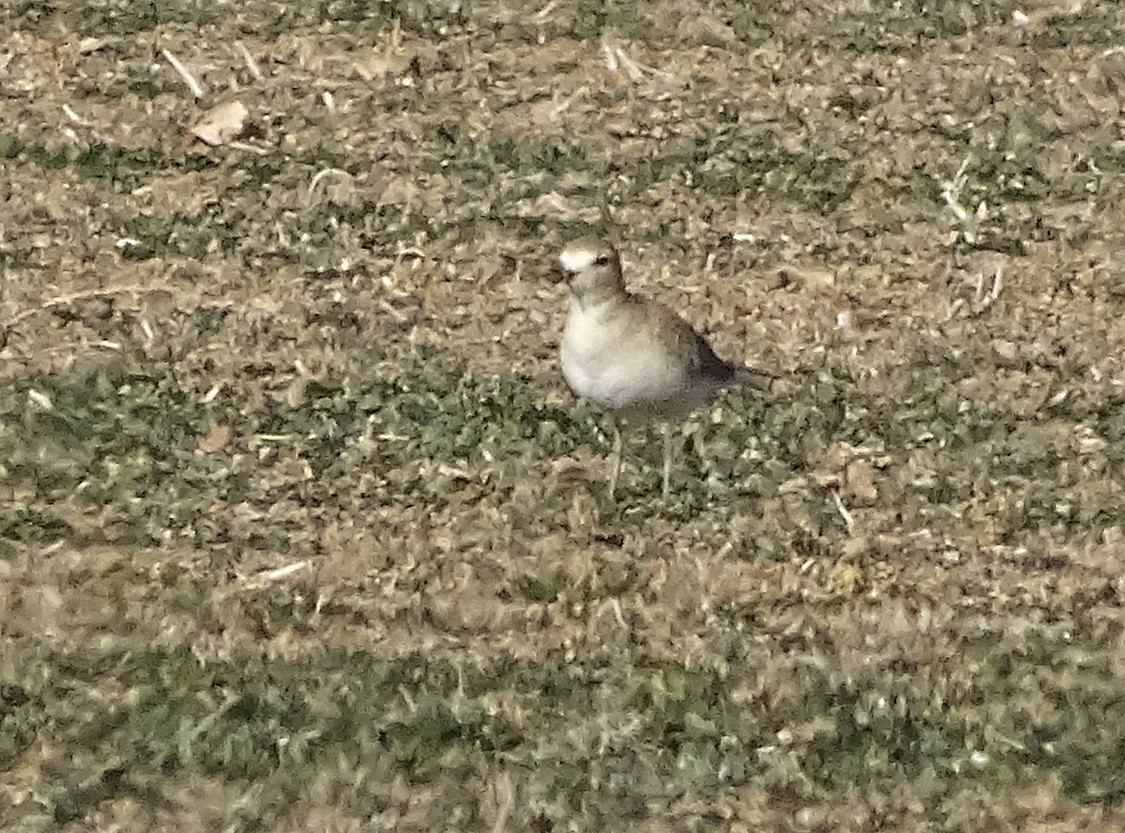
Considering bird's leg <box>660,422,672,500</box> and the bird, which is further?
bird's leg <box>660,422,672,500</box>

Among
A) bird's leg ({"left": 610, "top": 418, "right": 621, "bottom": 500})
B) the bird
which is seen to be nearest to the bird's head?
the bird

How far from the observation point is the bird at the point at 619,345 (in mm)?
1921

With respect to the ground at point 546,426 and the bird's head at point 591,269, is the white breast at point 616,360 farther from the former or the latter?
the ground at point 546,426

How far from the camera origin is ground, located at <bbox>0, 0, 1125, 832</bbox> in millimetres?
1773

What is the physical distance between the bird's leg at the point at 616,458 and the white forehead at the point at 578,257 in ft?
0.99

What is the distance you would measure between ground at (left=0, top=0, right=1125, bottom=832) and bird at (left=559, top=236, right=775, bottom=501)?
0.55 feet

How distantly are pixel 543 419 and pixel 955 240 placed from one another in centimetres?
78

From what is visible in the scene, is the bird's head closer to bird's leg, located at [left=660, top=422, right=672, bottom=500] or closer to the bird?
the bird

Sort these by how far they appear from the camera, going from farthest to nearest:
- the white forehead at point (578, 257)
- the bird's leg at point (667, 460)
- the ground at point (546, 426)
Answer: the bird's leg at point (667, 460) < the white forehead at point (578, 257) < the ground at point (546, 426)

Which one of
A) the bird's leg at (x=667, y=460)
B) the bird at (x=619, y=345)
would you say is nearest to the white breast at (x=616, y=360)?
the bird at (x=619, y=345)

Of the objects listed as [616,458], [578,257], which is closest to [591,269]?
[578,257]

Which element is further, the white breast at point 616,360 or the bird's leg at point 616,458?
the bird's leg at point 616,458

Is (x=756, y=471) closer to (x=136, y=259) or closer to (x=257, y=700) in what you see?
(x=257, y=700)

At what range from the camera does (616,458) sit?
6.90 ft
